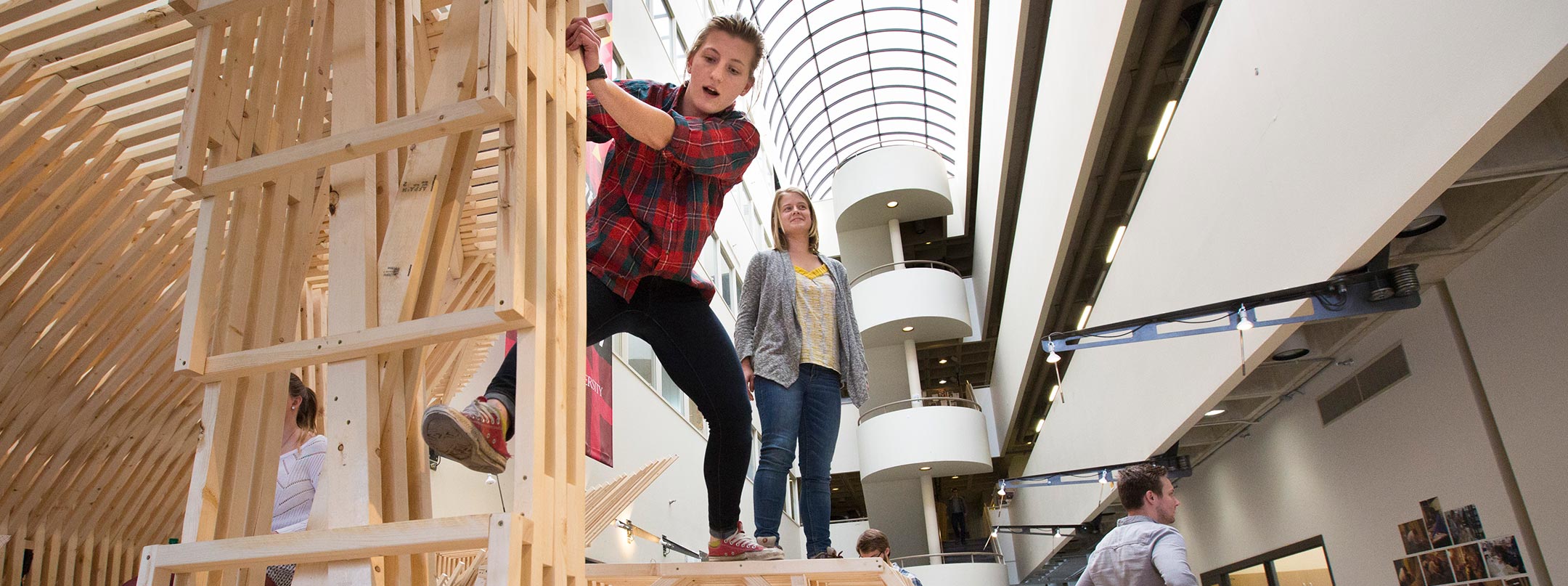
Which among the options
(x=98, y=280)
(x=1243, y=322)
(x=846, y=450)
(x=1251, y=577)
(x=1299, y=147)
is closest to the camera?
(x=1299, y=147)

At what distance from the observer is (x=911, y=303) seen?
15000mm

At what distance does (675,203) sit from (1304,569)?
6.28 metres

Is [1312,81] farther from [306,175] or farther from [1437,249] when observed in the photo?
[306,175]

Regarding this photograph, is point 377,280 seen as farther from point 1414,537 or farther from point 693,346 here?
point 1414,537

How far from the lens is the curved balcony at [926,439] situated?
45.7 ft

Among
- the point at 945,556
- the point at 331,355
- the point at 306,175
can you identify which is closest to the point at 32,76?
the point at 306,175

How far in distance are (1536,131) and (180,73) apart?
5415 mm

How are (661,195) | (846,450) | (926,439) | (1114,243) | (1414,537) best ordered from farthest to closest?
(846,450), (926,439), (1114,243), (1414,537), (661,195)

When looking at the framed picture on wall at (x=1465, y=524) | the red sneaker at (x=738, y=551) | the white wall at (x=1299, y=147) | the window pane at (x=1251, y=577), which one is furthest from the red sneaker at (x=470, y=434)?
the window pane at (x=1251, y=577)

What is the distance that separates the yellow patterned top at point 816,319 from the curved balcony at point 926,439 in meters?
11.0

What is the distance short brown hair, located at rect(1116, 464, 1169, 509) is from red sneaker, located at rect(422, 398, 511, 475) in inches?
99.4

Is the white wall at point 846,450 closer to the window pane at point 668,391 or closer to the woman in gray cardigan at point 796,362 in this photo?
the window pane at point 668,391

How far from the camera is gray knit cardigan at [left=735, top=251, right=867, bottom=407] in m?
3.02

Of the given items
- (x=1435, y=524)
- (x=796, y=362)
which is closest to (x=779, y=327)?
(x=796, y=362)
